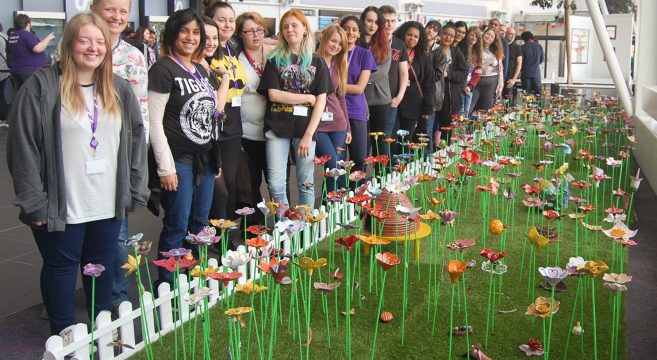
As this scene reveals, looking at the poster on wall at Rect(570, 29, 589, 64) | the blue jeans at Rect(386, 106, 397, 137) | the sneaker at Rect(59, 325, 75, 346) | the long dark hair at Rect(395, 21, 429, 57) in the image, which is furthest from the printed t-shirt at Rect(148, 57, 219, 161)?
the poster on wall at Rect(570, 29, 589, 64)

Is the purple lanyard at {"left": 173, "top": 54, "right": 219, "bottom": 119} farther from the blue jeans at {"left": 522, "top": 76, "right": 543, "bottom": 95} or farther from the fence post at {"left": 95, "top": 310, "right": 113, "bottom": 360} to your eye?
the blue jeans at {"left": 522, "top": 76, "right": 543, "bottom": 95}

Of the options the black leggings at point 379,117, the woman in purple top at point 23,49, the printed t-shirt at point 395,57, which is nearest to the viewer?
the black leggings at point 379,117

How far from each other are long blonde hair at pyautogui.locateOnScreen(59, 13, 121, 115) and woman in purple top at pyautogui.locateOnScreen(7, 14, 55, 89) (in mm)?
8149

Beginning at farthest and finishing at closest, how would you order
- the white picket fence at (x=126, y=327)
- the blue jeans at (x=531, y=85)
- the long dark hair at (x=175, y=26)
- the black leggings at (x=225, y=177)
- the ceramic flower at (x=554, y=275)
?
the blue jeans at (x=531, y=85)
the black leggings at (x=225, y=177)
the long dark hair at (x=175, y=26)
the white picket fence at (x=126, y=327)
the ceramic flower at (x=554, y=275)

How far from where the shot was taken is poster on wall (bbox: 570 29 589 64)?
62.1ft

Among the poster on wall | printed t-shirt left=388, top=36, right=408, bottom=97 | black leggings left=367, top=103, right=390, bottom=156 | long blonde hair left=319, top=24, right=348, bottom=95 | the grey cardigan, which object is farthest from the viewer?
the poster on wall

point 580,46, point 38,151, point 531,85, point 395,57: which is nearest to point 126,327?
point 38,151

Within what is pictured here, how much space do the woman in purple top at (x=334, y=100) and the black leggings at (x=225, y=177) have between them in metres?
0.77

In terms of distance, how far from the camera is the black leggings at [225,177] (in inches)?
167

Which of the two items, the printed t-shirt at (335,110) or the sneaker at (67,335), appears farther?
the printed t-shirt at (335,110)

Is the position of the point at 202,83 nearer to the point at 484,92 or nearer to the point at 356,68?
the point at 356,68

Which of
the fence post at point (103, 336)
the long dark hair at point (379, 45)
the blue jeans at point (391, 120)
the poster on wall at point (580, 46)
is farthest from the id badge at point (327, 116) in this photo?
the poster on wall at point (580, 46)

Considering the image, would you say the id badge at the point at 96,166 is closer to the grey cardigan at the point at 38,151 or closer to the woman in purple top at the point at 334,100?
the grey cardigan at the point at 38,151

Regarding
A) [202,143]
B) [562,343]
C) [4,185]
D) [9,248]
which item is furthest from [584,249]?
[4,185]
